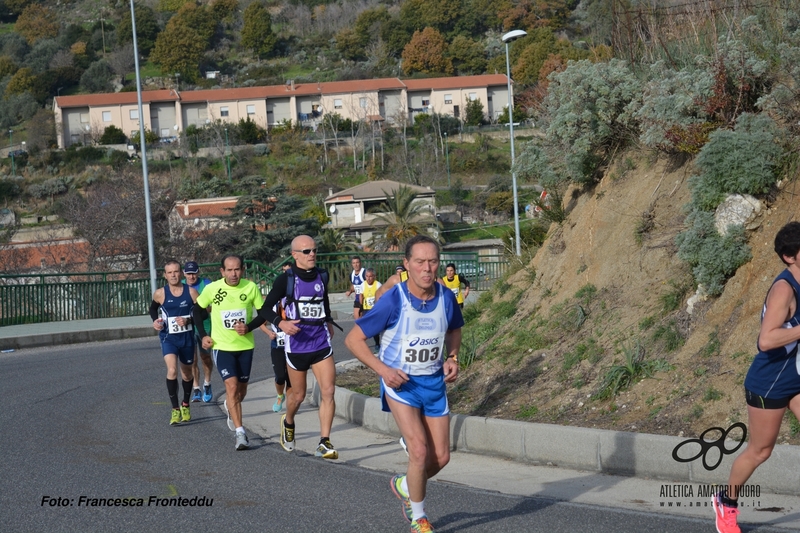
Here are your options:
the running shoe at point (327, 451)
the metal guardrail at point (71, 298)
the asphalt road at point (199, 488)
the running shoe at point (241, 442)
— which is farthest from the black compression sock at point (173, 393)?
the metal guardrail at point (71, 298)

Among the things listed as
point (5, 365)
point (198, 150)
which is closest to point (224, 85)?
point (198, 150)

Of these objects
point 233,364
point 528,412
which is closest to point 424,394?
point 528,412

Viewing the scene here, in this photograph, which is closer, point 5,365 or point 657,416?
point 657,416

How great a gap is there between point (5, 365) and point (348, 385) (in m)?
8.64

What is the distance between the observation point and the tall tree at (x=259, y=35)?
14525 centimetres

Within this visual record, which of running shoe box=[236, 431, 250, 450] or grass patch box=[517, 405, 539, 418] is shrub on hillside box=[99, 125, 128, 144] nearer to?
running shoe box=[236, 431, 250, 450]

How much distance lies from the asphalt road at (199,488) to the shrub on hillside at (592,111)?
5.49 m

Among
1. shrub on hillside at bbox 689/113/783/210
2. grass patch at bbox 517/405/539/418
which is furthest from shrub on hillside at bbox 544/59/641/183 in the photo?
grass patch at bbox 517/405/539/418

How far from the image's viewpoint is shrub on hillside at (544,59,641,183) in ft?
38.0

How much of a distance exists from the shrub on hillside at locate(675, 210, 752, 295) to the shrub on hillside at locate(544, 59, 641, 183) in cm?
251

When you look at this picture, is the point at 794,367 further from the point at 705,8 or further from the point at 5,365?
the point at 5,365

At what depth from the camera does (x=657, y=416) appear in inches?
319

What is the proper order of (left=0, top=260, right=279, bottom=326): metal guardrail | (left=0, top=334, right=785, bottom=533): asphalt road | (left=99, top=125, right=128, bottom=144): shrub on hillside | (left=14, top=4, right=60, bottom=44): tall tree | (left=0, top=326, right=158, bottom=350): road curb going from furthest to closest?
(left=14, top=4, right=60, bottom=44): tall tree → (left=99, top=125, right=128, bottom=144): shrub on hillside → (left=0, top=260, right=279, bottom=326): metal guardrail → (left=0, top=326, right=158, bottom=350): road curb → (left=0, top=334, right=785, bottom=533): asphalt road

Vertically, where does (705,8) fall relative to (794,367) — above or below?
above
